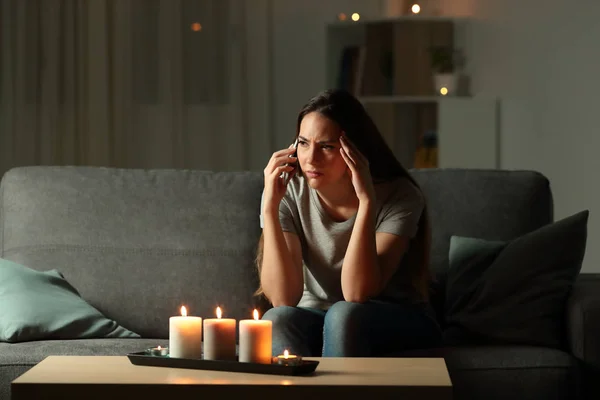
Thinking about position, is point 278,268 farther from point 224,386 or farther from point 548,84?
point 548,84

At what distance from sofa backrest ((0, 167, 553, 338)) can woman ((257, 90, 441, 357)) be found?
225 mm

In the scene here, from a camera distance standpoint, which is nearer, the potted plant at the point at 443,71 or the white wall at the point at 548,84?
the white wall at the point at 548,84

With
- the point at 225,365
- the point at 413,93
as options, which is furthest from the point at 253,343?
the point at 413,93

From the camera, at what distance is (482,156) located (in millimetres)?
4922

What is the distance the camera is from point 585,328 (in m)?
2.35

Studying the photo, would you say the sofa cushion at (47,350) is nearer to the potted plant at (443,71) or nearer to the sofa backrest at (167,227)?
the sofa backrest at (167,227)

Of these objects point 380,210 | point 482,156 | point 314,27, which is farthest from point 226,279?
point 314,27

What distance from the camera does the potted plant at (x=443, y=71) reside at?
196 inches

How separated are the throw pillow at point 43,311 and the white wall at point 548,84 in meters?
2.79

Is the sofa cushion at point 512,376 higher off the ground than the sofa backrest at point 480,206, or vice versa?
the sofa backrest at point 480,206

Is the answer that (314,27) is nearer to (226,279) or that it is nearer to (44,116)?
(44,116)

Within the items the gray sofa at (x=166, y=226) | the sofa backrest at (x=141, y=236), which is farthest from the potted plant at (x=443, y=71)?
the sofa backrest at (x=141, y=236)

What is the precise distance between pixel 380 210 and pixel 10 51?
3242 millimetres

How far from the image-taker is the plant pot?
4.97 meters
